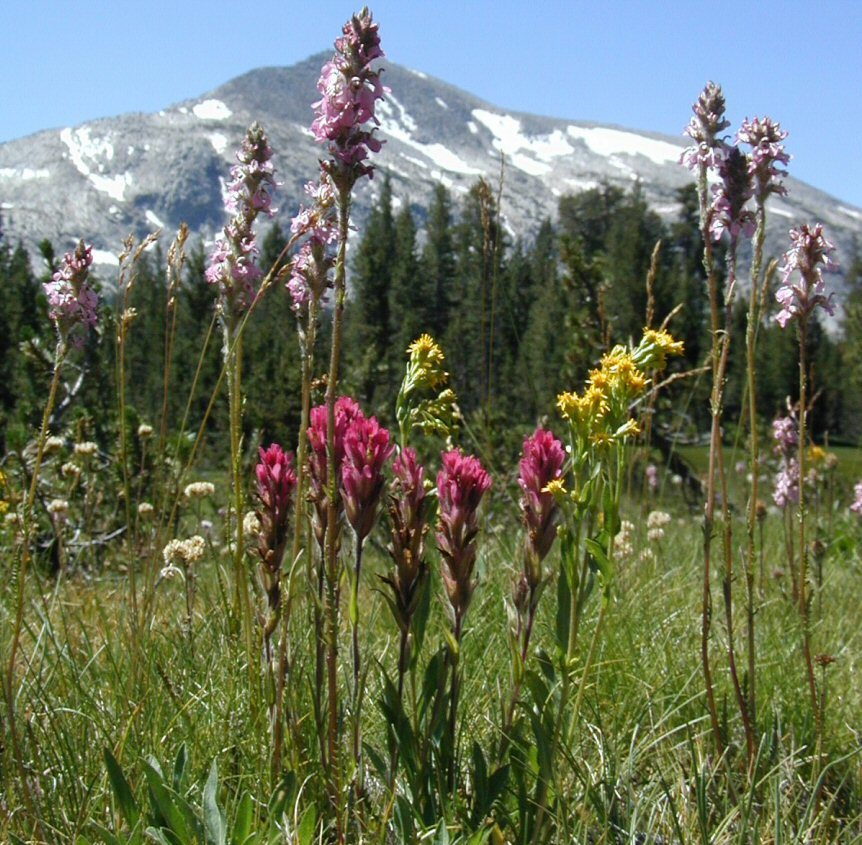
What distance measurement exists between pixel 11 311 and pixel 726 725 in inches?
1145

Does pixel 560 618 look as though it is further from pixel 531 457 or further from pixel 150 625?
pixel 150 625

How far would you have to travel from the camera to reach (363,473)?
1646 millimetres

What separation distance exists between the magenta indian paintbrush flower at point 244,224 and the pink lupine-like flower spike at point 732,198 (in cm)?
103

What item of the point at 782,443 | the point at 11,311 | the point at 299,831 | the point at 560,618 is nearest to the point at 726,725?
the point at 560,618

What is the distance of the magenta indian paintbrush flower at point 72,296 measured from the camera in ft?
6.08

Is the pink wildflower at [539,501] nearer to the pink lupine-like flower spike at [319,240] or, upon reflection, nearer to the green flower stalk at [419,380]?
the green flower stalk at [419,380]

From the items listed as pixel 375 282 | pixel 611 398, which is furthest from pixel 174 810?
pixel 375 282

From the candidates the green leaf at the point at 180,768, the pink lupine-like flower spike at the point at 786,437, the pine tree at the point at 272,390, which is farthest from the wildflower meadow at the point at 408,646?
the pink lupine-like flower spike at the point at 786,437

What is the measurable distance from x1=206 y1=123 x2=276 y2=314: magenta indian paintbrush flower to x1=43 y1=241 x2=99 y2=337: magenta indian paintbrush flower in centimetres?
36

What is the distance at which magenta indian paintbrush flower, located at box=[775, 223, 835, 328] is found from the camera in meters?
2.18

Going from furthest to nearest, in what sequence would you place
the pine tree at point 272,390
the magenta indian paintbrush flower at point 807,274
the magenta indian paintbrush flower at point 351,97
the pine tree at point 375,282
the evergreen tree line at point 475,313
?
the pine tree at point 375,282 < the evergreen tree line at point 475,313 < the pine tree at point 272,390 < the magenta indian paintbrush flower at point 807,274 < the magenta indian paintbrush flower at point 351,97

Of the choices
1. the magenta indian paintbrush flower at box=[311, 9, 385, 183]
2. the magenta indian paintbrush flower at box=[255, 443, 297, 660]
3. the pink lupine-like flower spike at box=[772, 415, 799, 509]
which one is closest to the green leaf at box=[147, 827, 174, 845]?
the magenta indian paintbrush flower at box=[255, 443, 297, 660]

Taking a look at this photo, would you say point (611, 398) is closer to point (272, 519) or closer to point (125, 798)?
point (272, 519)

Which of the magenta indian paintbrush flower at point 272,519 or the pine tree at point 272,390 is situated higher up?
the magenta indian paintbrush flower at point 272,519
